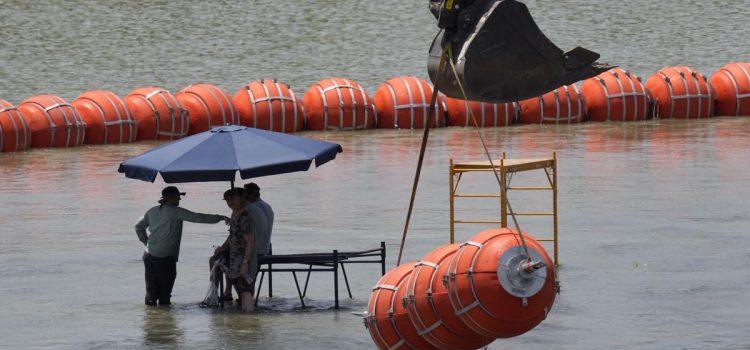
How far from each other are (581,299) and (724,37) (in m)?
59.9

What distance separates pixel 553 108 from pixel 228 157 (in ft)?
84.3

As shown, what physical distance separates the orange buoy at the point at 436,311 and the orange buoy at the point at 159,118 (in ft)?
86.2

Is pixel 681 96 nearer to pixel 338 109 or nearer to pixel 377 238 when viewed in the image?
pixel 338 109

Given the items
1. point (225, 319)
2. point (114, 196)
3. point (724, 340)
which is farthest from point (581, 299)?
→ point (114, 196)

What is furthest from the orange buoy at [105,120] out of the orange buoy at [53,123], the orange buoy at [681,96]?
the orange buoy at [681,96]

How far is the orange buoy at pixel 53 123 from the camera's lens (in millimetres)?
37000

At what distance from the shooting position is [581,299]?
16.8m

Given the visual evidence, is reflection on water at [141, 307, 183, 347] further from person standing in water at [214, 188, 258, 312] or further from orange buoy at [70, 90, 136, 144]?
orange buoy at [70, 90, 136, 144]

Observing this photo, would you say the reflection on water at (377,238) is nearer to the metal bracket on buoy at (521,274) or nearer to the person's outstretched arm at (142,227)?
the person's outstretched arm at (142,227)

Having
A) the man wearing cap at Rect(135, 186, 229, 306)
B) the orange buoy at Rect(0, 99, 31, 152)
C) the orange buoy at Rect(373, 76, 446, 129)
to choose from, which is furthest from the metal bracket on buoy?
the orange buoy at Rect(373, 76, 446, 129)

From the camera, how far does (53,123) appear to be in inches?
1458

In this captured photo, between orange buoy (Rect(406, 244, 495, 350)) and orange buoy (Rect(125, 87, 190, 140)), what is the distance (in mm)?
26276

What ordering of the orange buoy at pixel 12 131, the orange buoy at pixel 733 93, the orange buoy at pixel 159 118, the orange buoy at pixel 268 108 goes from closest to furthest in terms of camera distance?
the orange buoy at pixel 12 131, the orange buoy at pixel 159 118, the orange buoy at pixel 268 108, the orange buoy at pixel 733 93

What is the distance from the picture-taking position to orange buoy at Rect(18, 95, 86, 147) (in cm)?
3700
